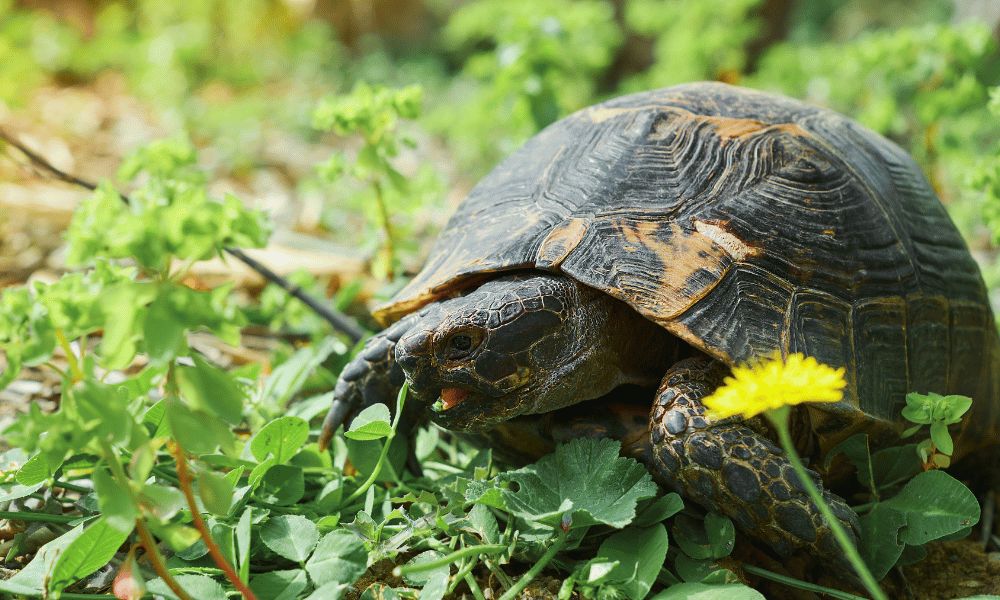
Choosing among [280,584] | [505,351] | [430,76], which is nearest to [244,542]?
[280,584]

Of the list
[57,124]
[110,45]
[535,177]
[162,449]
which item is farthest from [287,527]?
[110,45]

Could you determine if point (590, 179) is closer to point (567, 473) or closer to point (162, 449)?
point (567, 473)

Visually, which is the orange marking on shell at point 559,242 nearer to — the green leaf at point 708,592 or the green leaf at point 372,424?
the green leaf at point 372,424

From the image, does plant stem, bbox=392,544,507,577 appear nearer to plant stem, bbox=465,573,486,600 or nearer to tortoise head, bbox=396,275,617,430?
plant stem, bbox=465,573,486,600

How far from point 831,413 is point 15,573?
6.72 ft

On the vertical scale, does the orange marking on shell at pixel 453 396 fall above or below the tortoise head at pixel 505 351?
below

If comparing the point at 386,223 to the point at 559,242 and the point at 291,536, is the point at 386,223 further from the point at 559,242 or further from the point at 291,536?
the point at 291,536

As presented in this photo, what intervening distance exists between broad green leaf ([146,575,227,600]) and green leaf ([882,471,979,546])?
A: 1.61 meters

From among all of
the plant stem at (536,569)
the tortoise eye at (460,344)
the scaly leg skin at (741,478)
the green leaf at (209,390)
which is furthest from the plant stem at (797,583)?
the green leaf at (209,390)

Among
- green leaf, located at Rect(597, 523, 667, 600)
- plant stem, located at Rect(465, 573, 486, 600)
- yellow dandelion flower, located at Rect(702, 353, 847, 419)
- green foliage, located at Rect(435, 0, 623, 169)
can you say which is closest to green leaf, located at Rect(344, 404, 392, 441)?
plant stem, located at Rect(465, 573, 486, 600)

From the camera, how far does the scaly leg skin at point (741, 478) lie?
1951mm

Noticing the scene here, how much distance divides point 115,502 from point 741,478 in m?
1.31

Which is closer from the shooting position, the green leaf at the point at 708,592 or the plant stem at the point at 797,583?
the green leaf at the point at 708,592

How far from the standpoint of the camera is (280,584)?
1.89 meters
